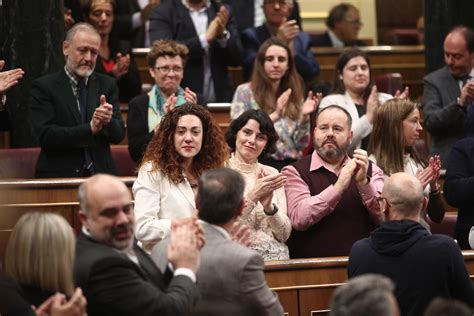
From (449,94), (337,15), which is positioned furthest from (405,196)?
(337,15)

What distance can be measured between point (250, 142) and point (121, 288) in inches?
71.8

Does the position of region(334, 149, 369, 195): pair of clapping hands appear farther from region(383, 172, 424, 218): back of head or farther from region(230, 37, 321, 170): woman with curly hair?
region(230, 37, 321, 170): woman with curly hair

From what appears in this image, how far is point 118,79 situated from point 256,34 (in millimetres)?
932

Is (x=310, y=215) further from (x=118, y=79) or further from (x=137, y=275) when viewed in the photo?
(x=118, y=79)

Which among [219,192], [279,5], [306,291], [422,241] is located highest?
[279,5]

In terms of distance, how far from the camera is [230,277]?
12.5 feet

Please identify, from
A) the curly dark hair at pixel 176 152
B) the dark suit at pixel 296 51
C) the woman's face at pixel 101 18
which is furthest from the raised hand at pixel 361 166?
the woman's face at pixel 101 18

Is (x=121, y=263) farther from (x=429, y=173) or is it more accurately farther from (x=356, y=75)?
(x=356, y=75)

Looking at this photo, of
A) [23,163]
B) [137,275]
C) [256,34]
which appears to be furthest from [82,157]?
[137,275]

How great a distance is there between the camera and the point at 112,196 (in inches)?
145

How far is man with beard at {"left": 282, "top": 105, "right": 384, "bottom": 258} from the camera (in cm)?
515

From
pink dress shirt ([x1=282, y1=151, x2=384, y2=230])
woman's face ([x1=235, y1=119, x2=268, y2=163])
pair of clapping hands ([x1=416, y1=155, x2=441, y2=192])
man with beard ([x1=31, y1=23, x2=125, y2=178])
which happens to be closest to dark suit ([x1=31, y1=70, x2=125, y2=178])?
man with beard ([x1=31, y1=23, x2=125, y2=178])

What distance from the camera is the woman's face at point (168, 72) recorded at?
6.07 meters

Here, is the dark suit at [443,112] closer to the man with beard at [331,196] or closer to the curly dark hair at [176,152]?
the man with beard at [331,196]
